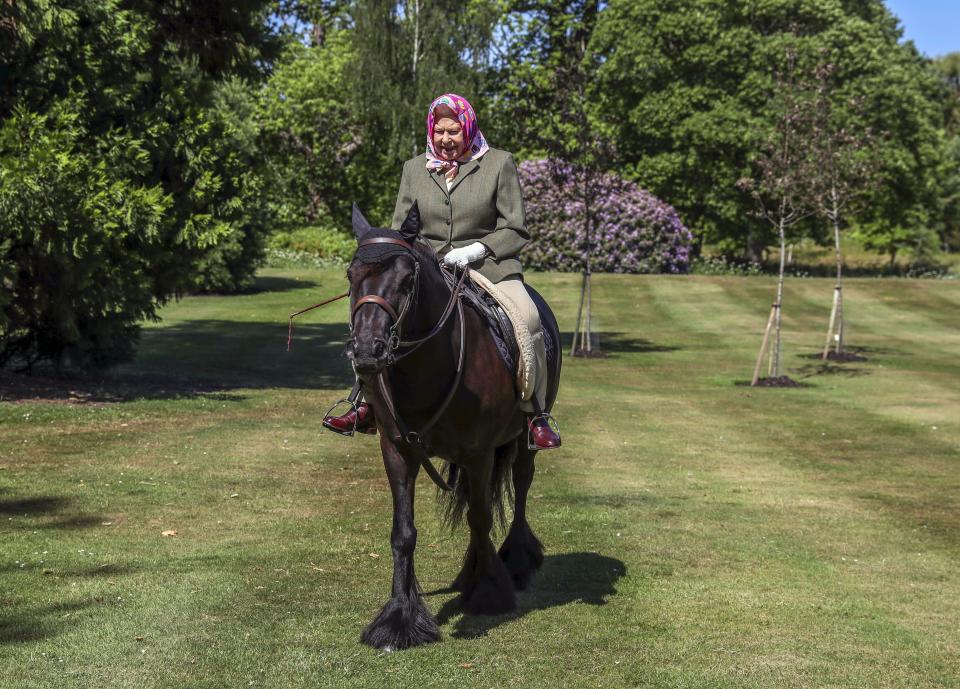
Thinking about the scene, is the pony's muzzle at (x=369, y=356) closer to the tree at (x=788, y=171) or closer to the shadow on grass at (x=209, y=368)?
the shadow on grass at (x=209, y=368)

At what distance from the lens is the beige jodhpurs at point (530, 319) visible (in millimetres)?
8906

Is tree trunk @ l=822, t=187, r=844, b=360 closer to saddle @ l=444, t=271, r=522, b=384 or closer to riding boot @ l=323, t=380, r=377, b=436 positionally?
saddle @ l=444, t=271, r=522, b=384

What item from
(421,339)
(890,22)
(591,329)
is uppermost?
(890,22)

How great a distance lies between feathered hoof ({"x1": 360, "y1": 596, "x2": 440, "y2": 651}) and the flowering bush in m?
50.6

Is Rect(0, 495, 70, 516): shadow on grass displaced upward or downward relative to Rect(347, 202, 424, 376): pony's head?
downward

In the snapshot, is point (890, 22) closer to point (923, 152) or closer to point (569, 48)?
point (923, 152)

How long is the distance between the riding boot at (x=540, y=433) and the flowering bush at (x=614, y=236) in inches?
1936

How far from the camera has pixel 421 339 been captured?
7438mm

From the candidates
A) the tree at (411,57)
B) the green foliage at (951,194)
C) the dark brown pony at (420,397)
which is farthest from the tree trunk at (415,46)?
the dark brown pony at (420,397)

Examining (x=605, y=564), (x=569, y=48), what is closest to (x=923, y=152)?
(x=569, y=48)

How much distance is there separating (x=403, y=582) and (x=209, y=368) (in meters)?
20.9

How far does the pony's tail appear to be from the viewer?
9234 millimetres

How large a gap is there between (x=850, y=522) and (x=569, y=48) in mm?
27067

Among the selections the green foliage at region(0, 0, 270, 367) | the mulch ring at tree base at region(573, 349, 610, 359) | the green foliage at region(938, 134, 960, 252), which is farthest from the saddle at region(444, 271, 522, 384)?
the green foliage at region(938, 134, 960, 252)
